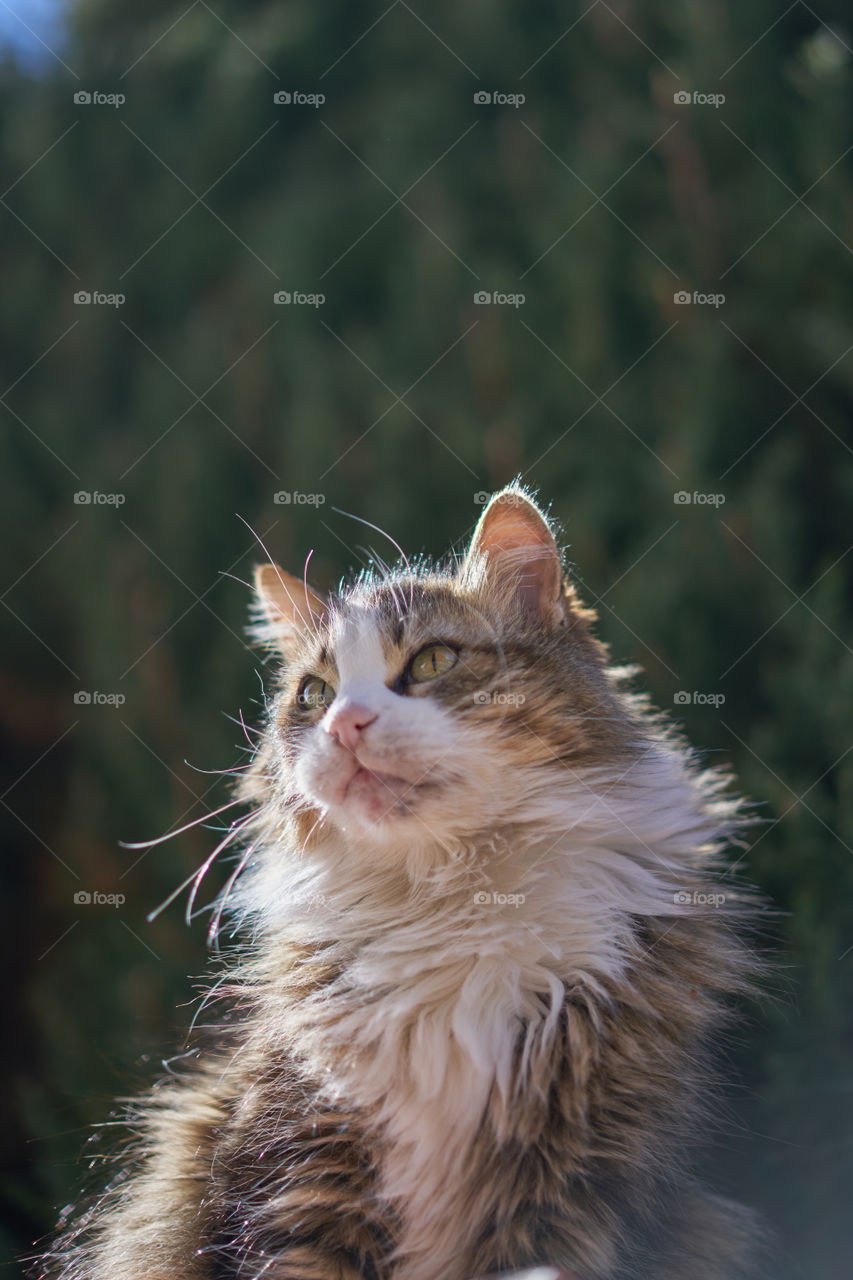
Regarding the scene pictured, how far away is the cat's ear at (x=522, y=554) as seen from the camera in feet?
4.25

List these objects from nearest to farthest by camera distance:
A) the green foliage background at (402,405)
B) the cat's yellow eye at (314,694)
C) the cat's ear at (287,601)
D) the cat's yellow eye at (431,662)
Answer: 1. the cat's yellow eye at (431,662)
2. the cat's yellow eye at (314,694)
3. the cat's ear at (287,601)
4. the green foliage background at (402,405)

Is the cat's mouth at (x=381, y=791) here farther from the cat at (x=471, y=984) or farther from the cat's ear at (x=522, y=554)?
the cat's ear at (x=522, y=554)

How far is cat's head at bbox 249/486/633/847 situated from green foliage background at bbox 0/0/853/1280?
467 millimetres

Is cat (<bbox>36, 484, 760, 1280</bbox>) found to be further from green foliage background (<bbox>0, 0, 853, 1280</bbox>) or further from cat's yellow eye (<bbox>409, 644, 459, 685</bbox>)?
green foliage background (<bbox>0, 0, 853, 1280</bbox>)

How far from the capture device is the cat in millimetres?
1079

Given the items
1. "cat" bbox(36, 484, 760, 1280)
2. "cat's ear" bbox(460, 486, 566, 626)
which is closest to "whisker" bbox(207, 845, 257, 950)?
"cat" bbox(36, 484, 760, 1280)

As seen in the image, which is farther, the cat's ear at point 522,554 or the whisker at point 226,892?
the whisker at point 226,892

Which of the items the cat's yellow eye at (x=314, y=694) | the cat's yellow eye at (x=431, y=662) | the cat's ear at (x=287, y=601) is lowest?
the cat's yellow eye at (x=314, y=694)

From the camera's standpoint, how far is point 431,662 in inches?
49.7

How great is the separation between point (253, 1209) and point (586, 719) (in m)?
0.68

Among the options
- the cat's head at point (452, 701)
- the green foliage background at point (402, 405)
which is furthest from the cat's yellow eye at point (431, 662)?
the green foliage background at point (402, 405)

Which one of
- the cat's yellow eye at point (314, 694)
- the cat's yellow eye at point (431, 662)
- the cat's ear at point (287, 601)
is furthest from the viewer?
the cat's ear at point (287, 601)

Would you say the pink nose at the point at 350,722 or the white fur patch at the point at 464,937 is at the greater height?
the pink nose at the point at 350,722

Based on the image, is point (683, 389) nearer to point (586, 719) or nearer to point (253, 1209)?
point (586, 719)
